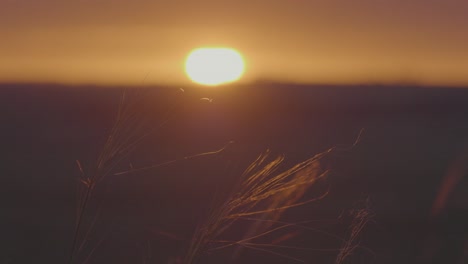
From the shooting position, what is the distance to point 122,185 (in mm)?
9820

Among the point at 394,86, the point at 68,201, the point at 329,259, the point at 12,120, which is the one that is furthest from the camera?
the point at 394,86

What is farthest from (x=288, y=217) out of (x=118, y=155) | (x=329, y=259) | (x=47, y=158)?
(x=47, y=158)

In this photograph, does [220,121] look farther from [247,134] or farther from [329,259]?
[329,259]

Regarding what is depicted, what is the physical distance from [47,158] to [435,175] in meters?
5.47

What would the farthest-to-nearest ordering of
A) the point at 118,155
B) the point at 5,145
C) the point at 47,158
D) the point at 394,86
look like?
1. the point at 394,86
2. the point at 5,145
3. the point at 47,158
4. the point at 118,155

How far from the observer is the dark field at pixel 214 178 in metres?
5.45

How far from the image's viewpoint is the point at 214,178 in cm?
1003

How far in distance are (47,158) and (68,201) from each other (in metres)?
3.83

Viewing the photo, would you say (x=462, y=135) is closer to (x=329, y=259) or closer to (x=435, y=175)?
(x=435, y=175)

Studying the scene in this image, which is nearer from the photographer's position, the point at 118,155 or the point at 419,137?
the point at 118,155

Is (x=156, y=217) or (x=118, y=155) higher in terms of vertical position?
(x=118, y=155)

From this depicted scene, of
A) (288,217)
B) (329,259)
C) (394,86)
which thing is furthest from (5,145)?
(394,86)

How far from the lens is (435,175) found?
33.6 ft

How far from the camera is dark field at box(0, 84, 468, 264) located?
5449 mm
